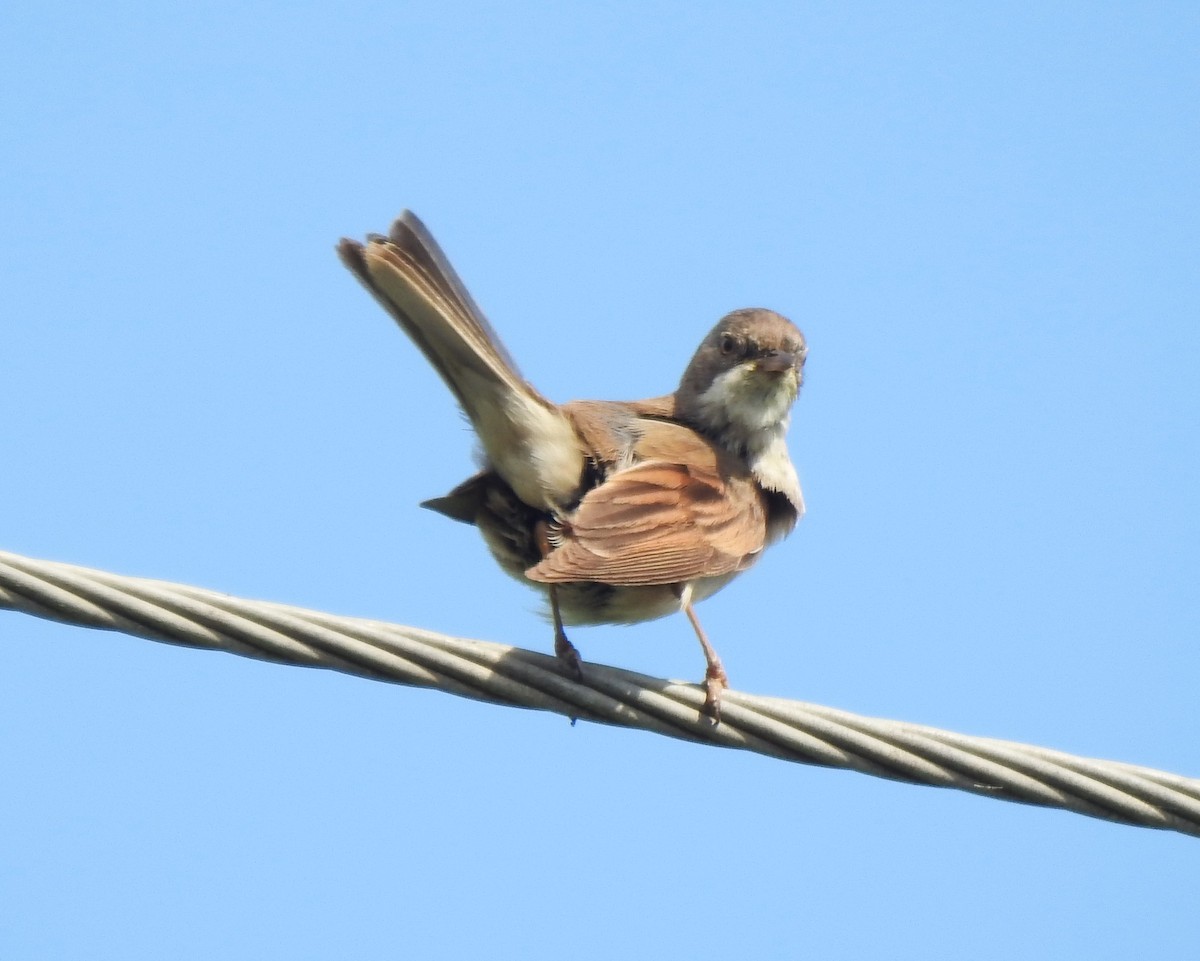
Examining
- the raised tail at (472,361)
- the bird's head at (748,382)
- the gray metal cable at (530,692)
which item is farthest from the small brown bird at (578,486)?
the gray metal cable at (530,692)

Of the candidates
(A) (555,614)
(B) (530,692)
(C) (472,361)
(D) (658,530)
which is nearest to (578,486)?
(D) (658,530)

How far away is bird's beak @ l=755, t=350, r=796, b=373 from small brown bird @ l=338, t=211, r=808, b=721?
19.4 inches

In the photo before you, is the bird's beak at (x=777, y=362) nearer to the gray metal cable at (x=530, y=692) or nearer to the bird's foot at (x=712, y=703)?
the bird's foot at (x=712, y=703)

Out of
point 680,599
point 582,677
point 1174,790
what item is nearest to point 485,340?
point 680,599

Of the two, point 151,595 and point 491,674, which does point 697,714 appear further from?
point 151,595

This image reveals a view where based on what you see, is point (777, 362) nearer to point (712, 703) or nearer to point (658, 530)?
point (658, 530)

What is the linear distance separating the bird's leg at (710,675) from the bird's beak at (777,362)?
160 cm

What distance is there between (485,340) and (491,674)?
6.44ft

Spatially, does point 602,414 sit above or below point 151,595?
above

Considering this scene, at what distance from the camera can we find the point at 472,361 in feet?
19.7

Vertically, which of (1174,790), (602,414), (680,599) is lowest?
(1174,790)

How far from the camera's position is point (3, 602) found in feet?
12.9

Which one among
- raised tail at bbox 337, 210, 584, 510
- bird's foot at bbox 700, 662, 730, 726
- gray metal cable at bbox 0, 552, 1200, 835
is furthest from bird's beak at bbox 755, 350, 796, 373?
gray metal cable at bbox 0, 552, 1200, 835

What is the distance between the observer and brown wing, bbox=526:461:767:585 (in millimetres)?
5703
